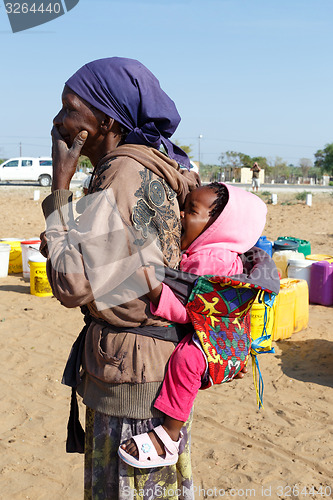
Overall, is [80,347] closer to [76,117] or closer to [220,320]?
[220,320]

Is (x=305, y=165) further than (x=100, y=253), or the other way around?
(x=305, y=165)

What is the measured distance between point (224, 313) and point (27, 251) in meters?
6.07

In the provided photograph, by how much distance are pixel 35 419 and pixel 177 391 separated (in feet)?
8.20

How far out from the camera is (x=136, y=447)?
157 centimetres

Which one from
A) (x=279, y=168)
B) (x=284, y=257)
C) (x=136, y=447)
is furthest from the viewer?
(x=279, y=168)

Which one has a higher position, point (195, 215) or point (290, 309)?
point (195, 215)

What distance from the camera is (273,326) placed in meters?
5.33

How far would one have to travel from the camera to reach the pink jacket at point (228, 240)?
1727 mm

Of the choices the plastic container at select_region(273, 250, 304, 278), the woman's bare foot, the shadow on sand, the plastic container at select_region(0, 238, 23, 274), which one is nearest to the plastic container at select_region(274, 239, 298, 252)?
the plastic container at select_region(273, 250, 304, 278)

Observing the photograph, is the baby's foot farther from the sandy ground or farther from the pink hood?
the sandy ground

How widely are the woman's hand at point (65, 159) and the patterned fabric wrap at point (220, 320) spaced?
55cm

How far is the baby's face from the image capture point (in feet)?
5.82

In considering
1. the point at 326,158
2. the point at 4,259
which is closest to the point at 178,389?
the point at 4,259

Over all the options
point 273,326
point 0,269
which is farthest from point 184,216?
point 0,269
